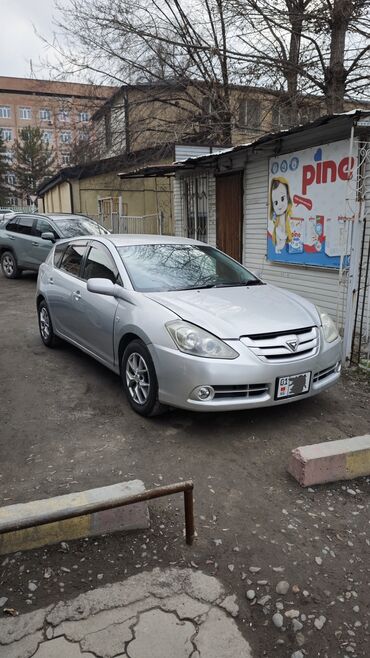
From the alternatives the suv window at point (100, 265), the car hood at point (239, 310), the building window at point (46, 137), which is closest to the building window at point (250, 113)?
the suv window at point (100, 265)

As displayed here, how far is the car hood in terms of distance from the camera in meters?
3.74

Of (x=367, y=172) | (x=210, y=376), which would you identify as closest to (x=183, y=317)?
(x=210, y=376)

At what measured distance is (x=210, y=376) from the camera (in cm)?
351

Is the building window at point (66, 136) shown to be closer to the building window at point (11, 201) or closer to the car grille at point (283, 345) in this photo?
the car grille at point (283, 345)

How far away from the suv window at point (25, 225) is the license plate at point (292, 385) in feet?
31.2

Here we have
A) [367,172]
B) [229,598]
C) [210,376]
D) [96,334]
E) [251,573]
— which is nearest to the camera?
[229,598]

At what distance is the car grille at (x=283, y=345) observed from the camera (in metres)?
3.65

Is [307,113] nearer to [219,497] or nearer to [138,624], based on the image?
[219,497]

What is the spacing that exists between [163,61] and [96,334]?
12017 mm

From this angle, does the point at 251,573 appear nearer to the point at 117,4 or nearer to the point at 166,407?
the point at 166,407

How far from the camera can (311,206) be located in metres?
6.73

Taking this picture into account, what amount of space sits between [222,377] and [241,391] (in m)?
0.21

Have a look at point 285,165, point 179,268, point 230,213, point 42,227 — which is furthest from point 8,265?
point 179,268

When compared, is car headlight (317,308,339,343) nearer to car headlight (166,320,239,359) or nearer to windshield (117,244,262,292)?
windshield (117,244,262,292)
